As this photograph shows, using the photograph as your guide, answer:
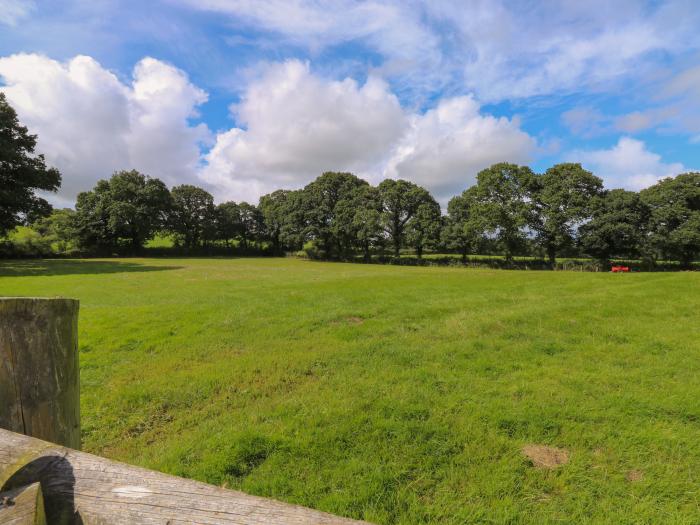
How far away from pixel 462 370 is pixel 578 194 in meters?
57.9

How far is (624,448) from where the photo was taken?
4.88m

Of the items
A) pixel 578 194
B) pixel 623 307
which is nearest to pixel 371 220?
pixel 578 194

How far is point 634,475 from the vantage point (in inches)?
173

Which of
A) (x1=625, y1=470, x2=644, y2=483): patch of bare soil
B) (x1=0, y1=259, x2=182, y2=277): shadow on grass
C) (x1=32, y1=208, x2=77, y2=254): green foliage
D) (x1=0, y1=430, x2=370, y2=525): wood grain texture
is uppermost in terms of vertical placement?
(x1=32, y1=208, x2=77, y2=254): green foliage

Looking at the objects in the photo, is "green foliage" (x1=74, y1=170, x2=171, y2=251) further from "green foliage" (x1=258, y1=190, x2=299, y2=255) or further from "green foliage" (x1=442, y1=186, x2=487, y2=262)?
"green foliage" (x1=442, y1=186, x2=487, y2=262)

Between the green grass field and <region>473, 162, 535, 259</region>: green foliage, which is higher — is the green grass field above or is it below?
below

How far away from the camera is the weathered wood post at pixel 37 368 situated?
226cm

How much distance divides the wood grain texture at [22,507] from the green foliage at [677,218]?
6552 cm

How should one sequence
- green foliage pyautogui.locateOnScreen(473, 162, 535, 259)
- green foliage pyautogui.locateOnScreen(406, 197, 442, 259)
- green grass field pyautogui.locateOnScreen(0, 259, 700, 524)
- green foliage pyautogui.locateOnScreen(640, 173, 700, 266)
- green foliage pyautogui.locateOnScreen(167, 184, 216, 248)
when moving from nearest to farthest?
green grass field pyautogui.locateOnScreen(0, 259, 700, 524) < green foliage pyautogui.locateOnScreen(640, 173, 700, 266) < green foliage pyautogui.locateOnScreen(473, 162, 535, 259) < green foliage pyautogui.locateOnScreen(406, 197, 442, 259) < green foliage pyautogui.locateOnScreen(167, 184, 216, 248)

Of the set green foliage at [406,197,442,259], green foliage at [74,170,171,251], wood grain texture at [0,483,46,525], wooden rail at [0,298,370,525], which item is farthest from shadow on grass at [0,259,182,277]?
green foliage at [406,197,442,259]

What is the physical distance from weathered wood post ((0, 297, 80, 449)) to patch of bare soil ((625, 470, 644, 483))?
5874 mm

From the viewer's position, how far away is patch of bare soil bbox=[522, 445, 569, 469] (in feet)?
15.2

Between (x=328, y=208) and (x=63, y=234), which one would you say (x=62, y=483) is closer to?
(x=328, y=208)

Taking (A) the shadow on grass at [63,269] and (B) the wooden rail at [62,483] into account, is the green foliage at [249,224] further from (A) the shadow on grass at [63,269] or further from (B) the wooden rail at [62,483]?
(B) the wooden rail at [62,483]
